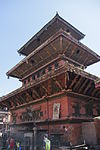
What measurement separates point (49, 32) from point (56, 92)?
31.0 feet

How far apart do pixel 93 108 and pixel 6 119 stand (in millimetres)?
27458

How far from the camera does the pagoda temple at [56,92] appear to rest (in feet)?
41.0

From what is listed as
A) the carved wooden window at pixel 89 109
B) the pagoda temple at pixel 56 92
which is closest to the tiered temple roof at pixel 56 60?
the pagoda temple at pixel 56 92

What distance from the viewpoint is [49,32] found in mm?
20141

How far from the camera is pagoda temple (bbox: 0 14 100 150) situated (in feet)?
41.0

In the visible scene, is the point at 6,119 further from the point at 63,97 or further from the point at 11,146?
the point at 63,97

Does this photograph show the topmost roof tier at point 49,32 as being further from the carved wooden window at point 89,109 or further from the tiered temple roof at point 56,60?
the carved wooden window at point 89,109

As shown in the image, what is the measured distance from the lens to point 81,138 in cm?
1288

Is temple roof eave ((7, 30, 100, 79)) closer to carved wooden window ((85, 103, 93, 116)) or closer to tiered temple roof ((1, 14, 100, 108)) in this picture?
tiered temple roof ((1, 14, 100, 108))

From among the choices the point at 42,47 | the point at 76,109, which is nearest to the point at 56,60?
the point at 42,47

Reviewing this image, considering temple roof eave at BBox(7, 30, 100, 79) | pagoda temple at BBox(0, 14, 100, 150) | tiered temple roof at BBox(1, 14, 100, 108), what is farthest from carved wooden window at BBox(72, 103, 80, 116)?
temple roof eave at BBox(7, 30, 100, 79)

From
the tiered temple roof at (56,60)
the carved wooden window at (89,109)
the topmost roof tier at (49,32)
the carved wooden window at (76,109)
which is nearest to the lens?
the tiered temple roof at (56,60)

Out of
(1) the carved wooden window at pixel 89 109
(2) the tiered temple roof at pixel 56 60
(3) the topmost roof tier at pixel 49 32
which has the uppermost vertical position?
(3) the topmost roof tier at pixel 49 32

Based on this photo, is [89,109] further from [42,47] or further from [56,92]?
[42,47]
